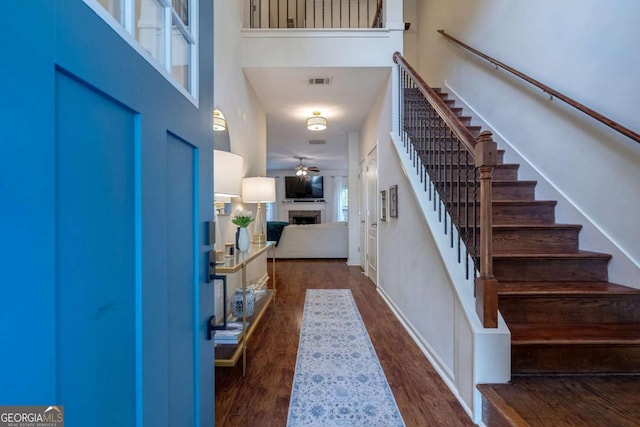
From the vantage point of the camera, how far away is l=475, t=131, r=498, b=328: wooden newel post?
60.0 inches

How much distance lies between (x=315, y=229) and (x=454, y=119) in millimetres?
5010

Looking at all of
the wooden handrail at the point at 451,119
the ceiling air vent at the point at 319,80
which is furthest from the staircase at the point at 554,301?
the ceiling air vent at the point at 319,80

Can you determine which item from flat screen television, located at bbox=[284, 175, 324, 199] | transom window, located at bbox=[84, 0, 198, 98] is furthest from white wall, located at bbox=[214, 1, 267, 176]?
flat screen television, located at bbox=[284, 175, 324, 199]

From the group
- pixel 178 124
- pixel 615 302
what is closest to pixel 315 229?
pixel 615 302

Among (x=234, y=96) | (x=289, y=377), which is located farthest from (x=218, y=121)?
(x=289, y=377)

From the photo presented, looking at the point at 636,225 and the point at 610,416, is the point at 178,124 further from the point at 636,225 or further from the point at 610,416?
the point at 636,225

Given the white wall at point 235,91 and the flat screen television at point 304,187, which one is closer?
the white wall at point 235,91

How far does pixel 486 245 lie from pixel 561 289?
2.35ft

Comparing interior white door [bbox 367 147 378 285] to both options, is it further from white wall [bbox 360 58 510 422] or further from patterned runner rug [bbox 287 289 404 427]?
patterned runner rug [bbox 287 289 404 427]

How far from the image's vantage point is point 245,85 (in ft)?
11.8

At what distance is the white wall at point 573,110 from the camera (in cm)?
187

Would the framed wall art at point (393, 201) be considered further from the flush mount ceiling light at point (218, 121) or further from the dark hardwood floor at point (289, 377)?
the flush mount ceiling light at point (218, 121)

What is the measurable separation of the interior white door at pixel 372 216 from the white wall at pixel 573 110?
1570 millimetres

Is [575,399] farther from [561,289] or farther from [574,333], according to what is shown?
[561,289]
